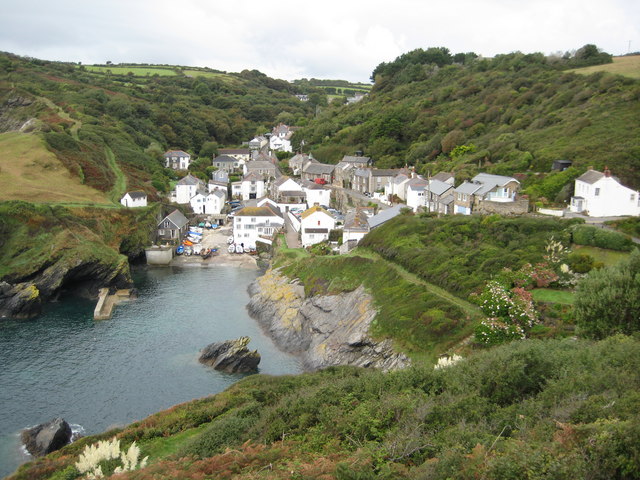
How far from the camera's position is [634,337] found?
19.0 meters

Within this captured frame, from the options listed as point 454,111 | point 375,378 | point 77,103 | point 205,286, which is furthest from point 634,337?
point 77,103

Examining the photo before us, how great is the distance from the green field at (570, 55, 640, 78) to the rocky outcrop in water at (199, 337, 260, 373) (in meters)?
62.6

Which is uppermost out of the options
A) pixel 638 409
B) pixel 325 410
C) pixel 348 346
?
pixel 638 409

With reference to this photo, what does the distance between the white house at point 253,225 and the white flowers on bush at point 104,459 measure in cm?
4974

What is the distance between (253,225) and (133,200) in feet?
55.7

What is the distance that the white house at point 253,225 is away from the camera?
67938 millimetres

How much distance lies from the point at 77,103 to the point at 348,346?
93421 mm

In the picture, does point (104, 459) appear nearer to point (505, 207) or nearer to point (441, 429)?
point (441, 429)

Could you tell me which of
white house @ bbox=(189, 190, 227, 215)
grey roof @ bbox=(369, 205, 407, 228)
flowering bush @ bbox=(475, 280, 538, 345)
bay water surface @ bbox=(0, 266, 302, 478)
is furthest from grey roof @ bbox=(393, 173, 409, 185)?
flowering bush @ bbox=(475, 280, 538, 345)

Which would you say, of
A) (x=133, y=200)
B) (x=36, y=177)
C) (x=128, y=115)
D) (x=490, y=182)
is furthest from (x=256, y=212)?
(x=128, y=115)

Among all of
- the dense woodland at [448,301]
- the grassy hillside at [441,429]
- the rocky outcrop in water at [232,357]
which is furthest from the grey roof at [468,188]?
the grassy hillside at [441,429]

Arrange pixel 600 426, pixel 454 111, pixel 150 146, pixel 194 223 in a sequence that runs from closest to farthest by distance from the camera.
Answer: pixel 600 426 → pixel 194 223 → pixel 454 111 → pixel 150 146

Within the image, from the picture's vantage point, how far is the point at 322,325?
3881 cm

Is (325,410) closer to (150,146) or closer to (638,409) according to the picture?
(638,409)
